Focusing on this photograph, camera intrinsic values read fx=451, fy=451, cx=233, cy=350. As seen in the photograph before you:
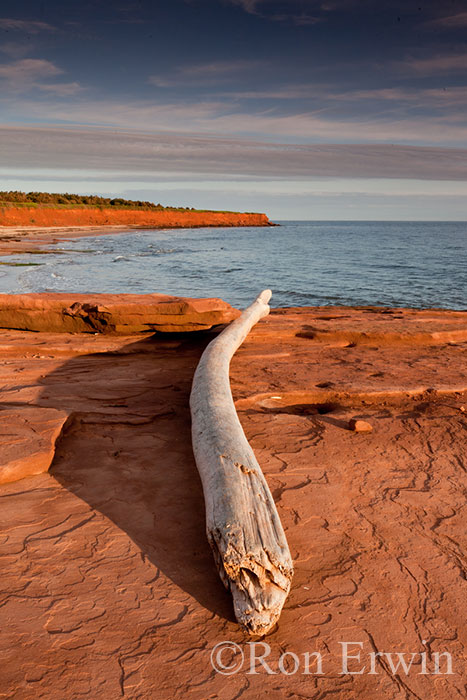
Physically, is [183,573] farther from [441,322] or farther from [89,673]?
[441,322]

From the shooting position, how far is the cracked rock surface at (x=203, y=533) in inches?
82.9

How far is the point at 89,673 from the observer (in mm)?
2041

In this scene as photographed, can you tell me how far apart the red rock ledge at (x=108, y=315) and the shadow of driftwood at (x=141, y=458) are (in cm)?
109

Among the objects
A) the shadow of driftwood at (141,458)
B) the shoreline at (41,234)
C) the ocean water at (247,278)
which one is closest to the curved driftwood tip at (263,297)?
the shadow of driftwood at (141,458)

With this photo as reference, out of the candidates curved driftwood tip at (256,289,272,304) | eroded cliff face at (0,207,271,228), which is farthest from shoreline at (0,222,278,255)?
curved driftwood tip at (256,289,272,304)

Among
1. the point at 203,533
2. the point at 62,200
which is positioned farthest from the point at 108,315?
the point at 62,200

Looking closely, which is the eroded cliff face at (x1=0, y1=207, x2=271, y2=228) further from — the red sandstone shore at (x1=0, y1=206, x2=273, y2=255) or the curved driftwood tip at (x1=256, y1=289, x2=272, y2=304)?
the curved driftwood tip at (x1=256, y1=289, x2=272, y2=304)

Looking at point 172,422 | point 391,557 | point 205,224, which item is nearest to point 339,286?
point 172,422

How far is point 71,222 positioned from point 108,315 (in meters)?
47.4

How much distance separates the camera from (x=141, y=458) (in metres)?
3.92

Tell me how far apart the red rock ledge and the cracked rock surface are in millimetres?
1484

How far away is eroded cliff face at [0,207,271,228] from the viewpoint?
43906 millimetres

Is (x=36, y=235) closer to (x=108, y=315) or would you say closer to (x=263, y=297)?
(x=263, y=297)

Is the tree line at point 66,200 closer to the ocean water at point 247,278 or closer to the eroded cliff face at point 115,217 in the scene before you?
the eroded cliff face at point 115,217
